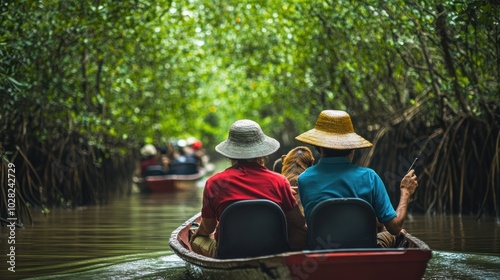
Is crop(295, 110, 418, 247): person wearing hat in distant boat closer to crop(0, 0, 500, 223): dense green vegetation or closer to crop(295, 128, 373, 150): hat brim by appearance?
crop(295, 128, 373, 150): hat brim

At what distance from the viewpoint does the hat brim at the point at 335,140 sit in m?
6.34

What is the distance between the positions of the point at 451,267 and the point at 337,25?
8208 mm

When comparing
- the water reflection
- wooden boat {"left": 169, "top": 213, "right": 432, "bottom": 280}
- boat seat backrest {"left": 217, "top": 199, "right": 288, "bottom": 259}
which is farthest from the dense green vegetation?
wooden boat {"left": 169, "top": 213, "right": 432, "bottom": 280}

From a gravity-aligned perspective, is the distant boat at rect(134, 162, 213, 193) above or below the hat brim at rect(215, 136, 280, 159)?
below

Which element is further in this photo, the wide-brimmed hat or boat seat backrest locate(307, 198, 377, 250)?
the wide-brimmed hat

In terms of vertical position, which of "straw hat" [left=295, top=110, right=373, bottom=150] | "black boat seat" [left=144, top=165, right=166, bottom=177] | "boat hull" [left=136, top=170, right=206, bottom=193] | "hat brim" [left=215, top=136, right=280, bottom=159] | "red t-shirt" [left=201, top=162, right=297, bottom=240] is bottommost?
"boat hull" [left=136, top=170, right=206, bottom=193]

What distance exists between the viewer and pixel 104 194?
64.4 ft

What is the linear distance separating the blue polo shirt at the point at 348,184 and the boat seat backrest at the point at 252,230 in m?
0.31

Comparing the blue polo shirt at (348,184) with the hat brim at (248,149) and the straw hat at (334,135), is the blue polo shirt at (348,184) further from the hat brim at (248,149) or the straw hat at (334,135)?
the hat brim at (248,149)

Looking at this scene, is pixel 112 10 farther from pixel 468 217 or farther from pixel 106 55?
pixel 468 217

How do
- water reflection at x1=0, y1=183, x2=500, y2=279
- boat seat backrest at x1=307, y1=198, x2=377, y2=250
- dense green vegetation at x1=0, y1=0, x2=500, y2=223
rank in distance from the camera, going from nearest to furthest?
boat seat backrest at x1=307, y1=198, x2=377, y2=250 → water reflection at x1=0, y1=183, x2=500, y2=279 → dense green vegetation at x1=0, y1=0, x2=500, y2=223

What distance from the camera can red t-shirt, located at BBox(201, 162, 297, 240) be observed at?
656cm

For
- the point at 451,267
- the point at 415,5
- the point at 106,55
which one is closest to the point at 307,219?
the point at 451,267

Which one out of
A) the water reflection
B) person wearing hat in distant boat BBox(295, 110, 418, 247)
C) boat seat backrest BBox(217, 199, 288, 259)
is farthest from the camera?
the water reflection
